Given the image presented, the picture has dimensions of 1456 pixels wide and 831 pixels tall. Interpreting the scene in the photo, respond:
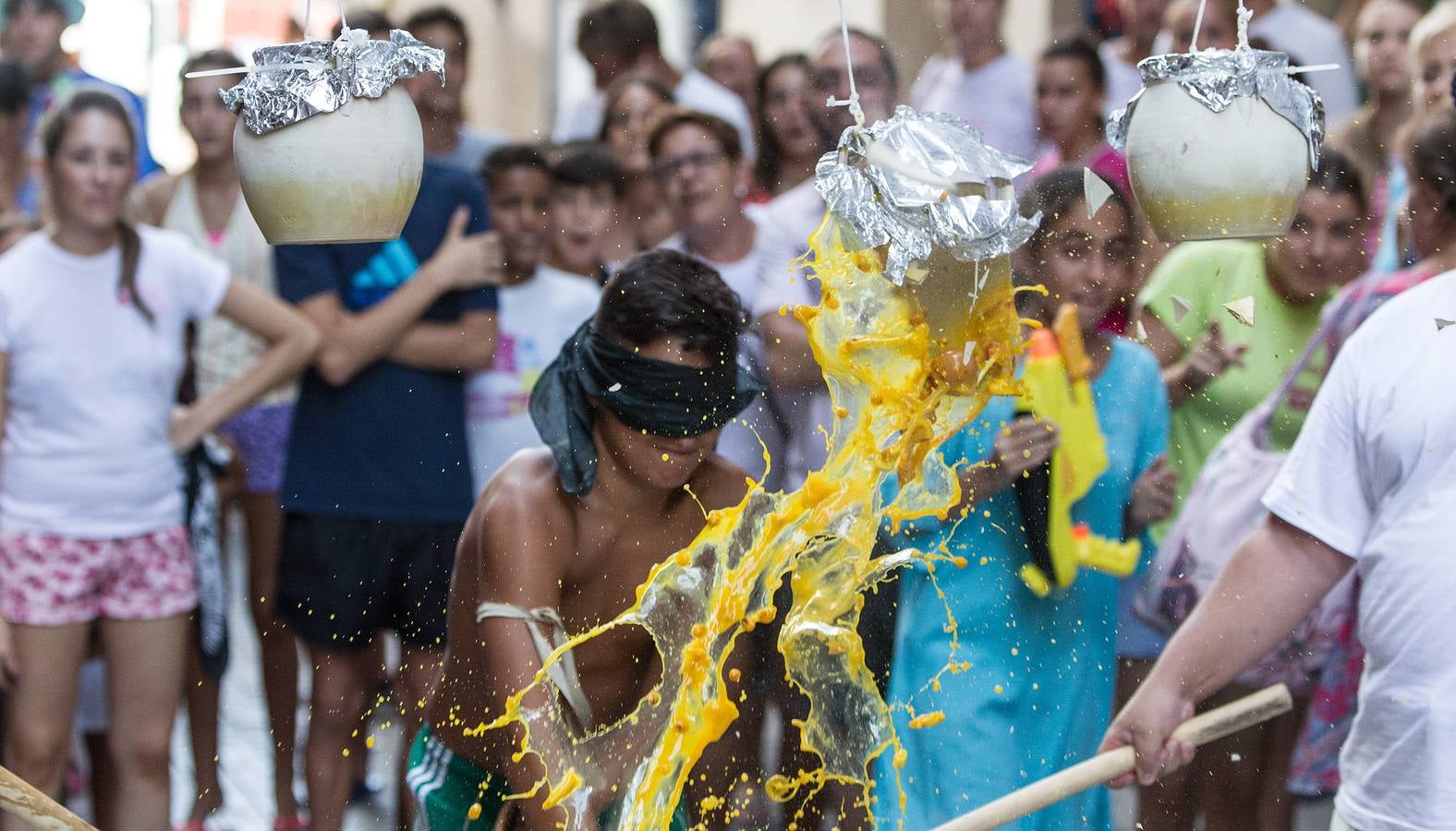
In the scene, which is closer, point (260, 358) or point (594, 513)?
point (594, 513)

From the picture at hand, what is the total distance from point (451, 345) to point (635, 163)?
71 centimetres

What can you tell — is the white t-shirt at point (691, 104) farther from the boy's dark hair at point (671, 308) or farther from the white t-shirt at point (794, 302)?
the boy's dark hair at point (671, 308)

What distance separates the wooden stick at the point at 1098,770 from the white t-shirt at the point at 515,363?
1.28m

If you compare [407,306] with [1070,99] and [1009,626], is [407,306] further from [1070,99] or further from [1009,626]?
[1070,99]

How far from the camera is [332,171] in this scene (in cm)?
210

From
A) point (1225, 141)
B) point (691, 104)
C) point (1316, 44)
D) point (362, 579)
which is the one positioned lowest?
point (362, 579)

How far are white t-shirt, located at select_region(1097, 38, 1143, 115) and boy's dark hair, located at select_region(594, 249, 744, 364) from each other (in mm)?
1969

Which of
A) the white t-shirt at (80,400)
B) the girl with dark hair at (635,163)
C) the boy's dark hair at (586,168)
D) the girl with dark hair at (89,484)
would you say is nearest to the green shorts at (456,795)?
the girl with dark hair at (89,484)

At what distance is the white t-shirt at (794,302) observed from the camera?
2.85 metres

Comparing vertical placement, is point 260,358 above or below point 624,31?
below

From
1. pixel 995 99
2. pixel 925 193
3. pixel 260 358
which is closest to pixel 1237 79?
pixel 925 193

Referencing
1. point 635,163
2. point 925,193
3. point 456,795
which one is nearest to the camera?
point 925,193

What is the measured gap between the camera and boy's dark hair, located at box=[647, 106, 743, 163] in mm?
3506

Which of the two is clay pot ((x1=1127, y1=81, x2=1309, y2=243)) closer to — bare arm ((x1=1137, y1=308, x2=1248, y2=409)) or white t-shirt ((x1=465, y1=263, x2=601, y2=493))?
bare arm ((x1=1137, y1=308, x2=1248, y2=409))
